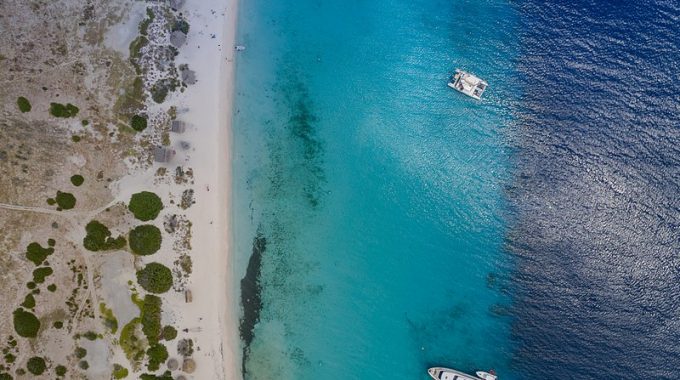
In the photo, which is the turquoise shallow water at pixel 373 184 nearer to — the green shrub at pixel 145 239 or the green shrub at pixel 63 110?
the green shrub at pixel 145 239

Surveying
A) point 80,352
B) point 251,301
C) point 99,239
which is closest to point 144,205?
point 99,239

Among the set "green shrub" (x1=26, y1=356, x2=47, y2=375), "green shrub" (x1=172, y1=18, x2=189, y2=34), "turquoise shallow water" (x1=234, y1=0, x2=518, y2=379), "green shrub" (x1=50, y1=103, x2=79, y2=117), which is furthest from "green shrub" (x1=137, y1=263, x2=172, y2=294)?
"green shrub" (x1=172, y1=18, x2=189, y2=34)

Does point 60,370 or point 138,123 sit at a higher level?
point 138,123

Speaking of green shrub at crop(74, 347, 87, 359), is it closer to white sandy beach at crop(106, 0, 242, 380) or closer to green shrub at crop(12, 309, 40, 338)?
green shrub at crop(12, 309, 40, 338)

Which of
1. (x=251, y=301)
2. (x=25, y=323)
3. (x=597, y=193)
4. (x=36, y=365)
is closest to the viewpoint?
(x=25, y=323)

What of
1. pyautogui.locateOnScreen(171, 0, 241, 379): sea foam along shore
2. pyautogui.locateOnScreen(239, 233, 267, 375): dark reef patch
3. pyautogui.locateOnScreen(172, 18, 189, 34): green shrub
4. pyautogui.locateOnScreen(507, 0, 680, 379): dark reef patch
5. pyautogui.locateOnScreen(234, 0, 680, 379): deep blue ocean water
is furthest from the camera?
pyautogui.locateOnScreen(507, 0, 680, 379): dark reef patch

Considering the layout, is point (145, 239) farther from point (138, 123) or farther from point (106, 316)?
point (138, 123)

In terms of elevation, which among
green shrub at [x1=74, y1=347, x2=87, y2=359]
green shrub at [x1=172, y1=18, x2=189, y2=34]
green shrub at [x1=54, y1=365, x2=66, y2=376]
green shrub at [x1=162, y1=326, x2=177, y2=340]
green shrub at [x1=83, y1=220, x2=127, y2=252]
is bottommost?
green shrub at [x1=54, y1=365, x2=66, y2=376]
